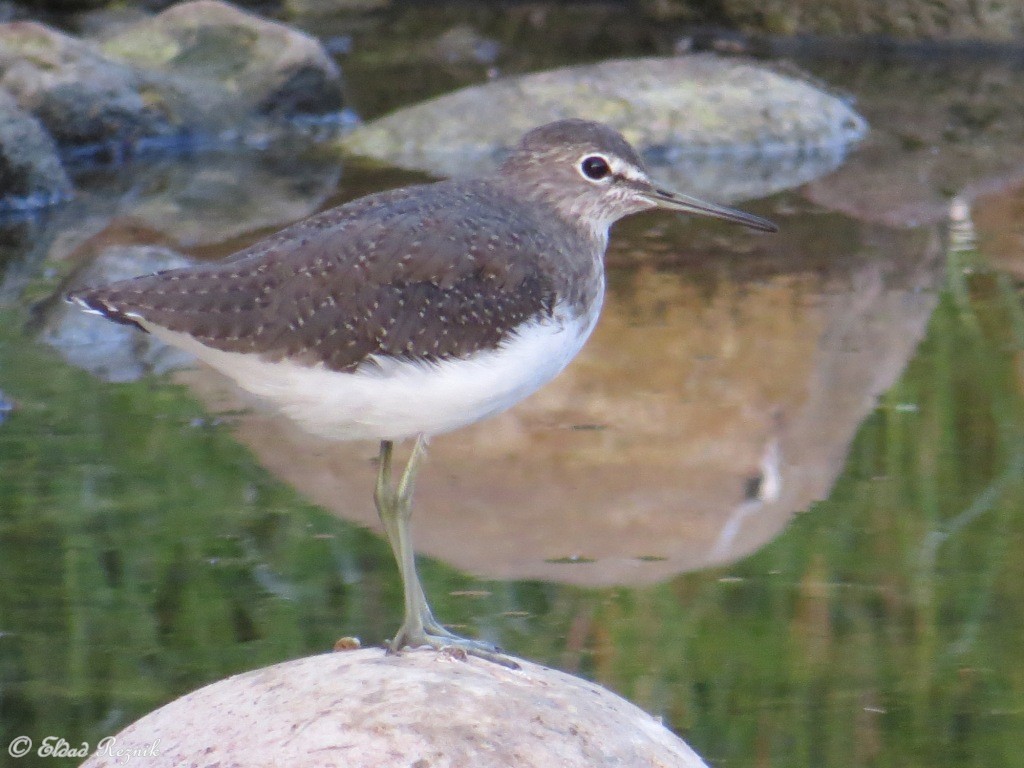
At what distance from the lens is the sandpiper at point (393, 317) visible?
14.5 feet

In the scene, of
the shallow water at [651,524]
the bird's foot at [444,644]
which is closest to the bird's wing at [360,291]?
the bird's foot at [444,644]

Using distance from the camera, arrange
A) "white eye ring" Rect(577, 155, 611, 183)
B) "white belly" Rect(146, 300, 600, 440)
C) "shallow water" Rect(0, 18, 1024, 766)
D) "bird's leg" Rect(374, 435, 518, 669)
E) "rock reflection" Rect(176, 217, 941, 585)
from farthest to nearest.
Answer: "rock reflection" Rect(176, 217, 941, 585)
"shallow water" Rect(0, 18, 1024, 766)
"white eye ring" Rect(577, 155, 611, 183)
"bird's leg" Rect(374, 435, 518, 669)
"white belly" Rect(146, 300, 600, 440)

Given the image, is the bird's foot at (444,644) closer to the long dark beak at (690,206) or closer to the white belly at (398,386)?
the white belly at (398,386)

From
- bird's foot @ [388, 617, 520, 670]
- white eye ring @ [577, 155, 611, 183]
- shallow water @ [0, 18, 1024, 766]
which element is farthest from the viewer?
shallow water @ [0, 18, 1024, 766]

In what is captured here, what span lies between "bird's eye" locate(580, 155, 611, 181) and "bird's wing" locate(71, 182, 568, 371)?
18.5 inches

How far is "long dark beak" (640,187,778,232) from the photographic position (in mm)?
5188

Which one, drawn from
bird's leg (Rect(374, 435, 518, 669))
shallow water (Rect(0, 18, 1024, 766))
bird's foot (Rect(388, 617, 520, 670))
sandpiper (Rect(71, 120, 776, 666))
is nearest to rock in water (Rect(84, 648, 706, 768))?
bird's foot (Rect(388, 617, 520, 670))

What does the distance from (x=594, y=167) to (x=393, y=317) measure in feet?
3.25

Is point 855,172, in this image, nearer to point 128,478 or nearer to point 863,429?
point 863,429

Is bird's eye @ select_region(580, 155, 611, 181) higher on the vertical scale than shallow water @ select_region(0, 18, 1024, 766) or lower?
higher

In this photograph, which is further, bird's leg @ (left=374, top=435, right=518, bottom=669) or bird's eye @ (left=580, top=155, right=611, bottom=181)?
bird's eye @ (left=580, top=155, right=611, bottom=181)

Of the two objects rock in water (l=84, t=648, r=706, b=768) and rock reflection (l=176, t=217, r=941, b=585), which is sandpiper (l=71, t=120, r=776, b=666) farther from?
rock reflection (l=176, t=217, r=941, b=585)

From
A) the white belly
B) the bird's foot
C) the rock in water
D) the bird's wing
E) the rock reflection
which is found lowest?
the rock reflection

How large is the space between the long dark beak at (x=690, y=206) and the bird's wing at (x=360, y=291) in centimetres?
60
